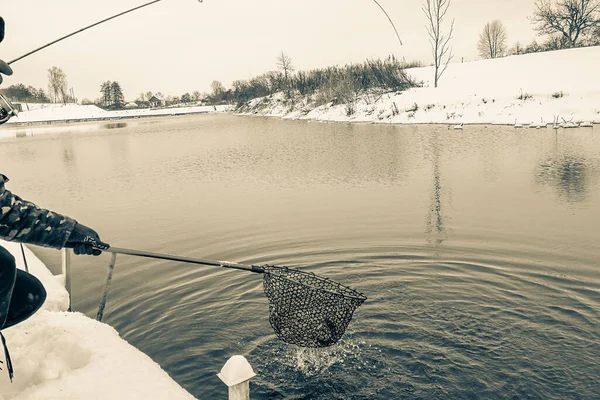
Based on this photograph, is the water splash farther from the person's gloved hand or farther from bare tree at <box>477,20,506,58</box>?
bare tree at <box>477,20,506,58</box>

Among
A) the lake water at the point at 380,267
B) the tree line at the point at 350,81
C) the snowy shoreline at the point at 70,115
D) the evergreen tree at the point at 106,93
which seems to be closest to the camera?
the lake water at the point at 380,267

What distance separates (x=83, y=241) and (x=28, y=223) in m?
0.47

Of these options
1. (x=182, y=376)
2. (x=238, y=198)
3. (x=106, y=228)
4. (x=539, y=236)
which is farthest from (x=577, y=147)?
(x=182, y=376)

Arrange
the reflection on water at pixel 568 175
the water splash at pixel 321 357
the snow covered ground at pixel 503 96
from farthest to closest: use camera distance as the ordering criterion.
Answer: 1. the snow covered ground at pixel 503 96
2. the reflection on water at pixel 568 175
3. the water splash at pixel 321 357

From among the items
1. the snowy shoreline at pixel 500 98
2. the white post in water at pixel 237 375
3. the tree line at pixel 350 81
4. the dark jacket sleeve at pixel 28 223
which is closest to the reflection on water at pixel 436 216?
the white post in water at pixel 237 375

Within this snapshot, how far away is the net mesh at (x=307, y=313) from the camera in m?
4.76

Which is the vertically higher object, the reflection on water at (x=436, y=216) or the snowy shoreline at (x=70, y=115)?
the snowy shoreline at (x=70, y=115)

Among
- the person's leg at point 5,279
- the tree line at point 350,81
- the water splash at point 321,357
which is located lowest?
the water splash at point 321,357

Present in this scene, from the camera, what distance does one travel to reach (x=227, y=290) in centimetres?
739

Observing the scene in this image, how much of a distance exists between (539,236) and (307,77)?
6793 cm

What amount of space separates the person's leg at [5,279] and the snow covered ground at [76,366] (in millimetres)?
822

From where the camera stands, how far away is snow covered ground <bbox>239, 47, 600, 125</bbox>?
101ft

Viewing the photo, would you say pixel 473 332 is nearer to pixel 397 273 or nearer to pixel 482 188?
pixel 397 273

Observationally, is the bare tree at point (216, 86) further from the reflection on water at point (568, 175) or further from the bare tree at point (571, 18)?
the reflection on water at point (568, 175)
